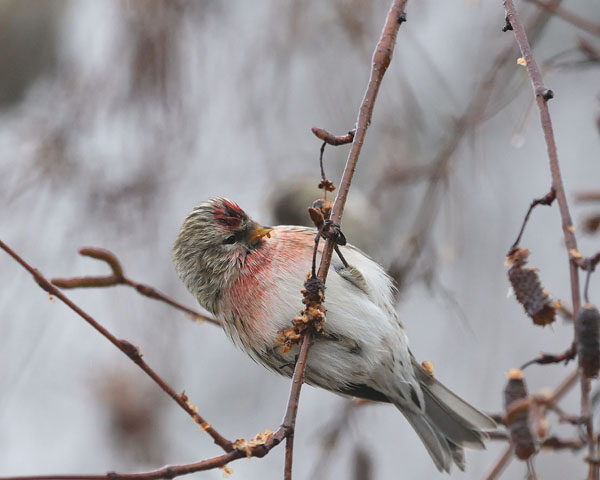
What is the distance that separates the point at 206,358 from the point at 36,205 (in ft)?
10.5

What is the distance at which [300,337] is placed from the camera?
227 cm

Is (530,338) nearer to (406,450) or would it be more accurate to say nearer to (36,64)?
(406,450)

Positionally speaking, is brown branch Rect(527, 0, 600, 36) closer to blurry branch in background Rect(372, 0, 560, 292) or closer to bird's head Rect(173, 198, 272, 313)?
blurry branch in background Rect(372, 0, 560, 292)

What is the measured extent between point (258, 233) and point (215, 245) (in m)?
A: 0.19

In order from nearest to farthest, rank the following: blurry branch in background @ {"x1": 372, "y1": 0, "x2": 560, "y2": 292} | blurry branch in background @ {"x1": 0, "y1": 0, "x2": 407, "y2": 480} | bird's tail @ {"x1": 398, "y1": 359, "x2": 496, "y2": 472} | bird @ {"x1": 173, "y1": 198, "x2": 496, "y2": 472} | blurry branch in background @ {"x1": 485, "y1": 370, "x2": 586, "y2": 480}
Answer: blurry branch in background @ {"x1": 485, "y1": 370, "x2": 586, "y2": 480} → blurry branch in background @ {"x1": 0, "y1": 0, "x2": 407, "y2": 480} → bird @ {"x1": 173, "y1": 198, "x2": 496, "y2": 472} → bird's tail @ {"x1": 398, "y1": 359, "x2": 496, "y2": 472} → blurry branch in background @ {"x1": 372, "y1": 0, "x2": 560, "y2": 292}

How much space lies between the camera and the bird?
3018mm

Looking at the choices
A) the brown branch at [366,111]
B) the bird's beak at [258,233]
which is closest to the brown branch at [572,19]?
the brown branch at [366,111]

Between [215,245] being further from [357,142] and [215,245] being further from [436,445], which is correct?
[357,142]

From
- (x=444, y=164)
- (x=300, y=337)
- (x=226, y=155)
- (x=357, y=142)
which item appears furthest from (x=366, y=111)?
(x=226, y=155)

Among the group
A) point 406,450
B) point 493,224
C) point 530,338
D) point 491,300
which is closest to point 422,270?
point 491,300

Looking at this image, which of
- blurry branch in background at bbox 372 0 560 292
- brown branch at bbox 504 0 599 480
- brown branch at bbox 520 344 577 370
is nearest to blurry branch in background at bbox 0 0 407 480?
brown branch at bbox 504 0 599 480

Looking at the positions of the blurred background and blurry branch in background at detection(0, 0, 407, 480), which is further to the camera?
the blurred background

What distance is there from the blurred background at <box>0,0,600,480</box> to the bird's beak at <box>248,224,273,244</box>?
1.02m

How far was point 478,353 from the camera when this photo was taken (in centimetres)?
563
